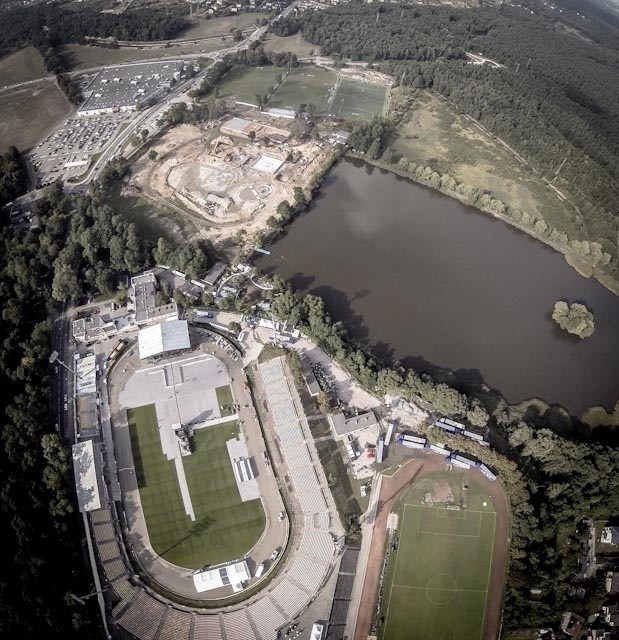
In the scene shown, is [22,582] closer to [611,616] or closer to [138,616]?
[138,616]

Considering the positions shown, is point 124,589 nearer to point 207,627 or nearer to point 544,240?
point 207,627

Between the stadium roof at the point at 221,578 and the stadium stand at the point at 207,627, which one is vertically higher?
the stadium roof at the point at 221,578

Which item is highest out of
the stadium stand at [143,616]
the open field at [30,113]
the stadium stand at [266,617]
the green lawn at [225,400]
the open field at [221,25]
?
the open field at [221,25]

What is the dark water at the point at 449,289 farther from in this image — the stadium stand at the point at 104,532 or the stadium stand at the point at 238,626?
the stadium stand at the point at 104,532

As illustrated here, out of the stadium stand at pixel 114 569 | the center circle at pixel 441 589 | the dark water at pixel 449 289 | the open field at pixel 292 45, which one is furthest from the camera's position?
the open field at pixel 292 45

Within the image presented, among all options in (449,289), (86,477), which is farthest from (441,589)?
(449,289)

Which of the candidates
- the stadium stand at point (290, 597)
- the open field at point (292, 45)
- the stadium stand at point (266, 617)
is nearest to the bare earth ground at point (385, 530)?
the stadium stand at point (290, 597)

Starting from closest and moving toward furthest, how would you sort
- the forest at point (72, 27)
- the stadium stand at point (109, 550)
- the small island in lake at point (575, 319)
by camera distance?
the stadium stand at point (109, 550) < the small island in lake at point (575, 319) < the forest at point (72, 27)
